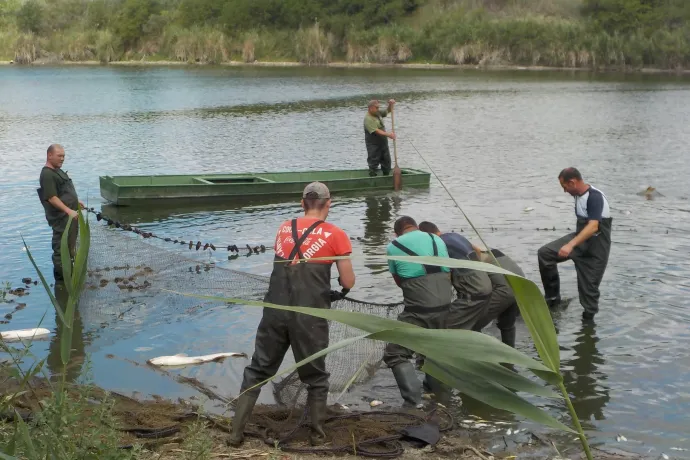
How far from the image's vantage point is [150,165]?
24750mm

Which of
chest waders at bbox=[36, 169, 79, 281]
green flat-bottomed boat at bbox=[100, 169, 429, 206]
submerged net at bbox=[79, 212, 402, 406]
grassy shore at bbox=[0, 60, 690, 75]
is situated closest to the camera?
submerged net at bbox=[79, 212, 402, 406]

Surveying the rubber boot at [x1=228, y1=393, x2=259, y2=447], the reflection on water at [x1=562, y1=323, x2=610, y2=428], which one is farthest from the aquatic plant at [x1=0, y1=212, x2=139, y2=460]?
the reflection on water at [x1=562, y1=323, x2=610, y2=428]

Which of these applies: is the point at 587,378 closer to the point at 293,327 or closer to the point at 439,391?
the point at 439,391

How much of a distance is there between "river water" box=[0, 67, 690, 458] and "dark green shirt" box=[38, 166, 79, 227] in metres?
1.15

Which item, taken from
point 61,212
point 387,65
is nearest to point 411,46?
point 387,65

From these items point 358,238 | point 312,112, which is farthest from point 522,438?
point 312,112

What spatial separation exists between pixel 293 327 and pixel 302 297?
0.23 metres

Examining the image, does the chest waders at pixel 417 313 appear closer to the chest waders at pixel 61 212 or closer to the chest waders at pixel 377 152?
the chest waders at pixel 61 212

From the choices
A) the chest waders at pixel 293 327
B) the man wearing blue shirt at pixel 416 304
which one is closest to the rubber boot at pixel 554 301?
the man wearing blue shirt at pixel 416 304

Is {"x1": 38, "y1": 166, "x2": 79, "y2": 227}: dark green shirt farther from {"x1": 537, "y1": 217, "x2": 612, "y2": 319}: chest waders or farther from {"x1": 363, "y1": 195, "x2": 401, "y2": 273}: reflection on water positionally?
{"x1": 537, "y1": 217, "x2": 612, "y2": 319}: chest waders

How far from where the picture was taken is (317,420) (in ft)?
22.3

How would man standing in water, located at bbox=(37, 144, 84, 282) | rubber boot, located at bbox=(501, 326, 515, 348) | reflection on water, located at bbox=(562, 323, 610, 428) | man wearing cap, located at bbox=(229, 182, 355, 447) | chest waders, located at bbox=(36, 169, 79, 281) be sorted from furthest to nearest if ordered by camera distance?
chest waders, located at bbox=(36, 169, 79, 281) → man standing in water, located at bbox=(37, 144, 84, 282) → rubber boot, located at bbox=(501, 326, 515, 348) → reflection on water, located at bbox=(562, 323, 610, 428) → man wearing cap, located at bbox=(229, 182, 355, 447)

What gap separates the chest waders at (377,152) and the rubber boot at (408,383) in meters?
11.5

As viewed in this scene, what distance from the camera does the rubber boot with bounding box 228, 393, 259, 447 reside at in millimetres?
6617
